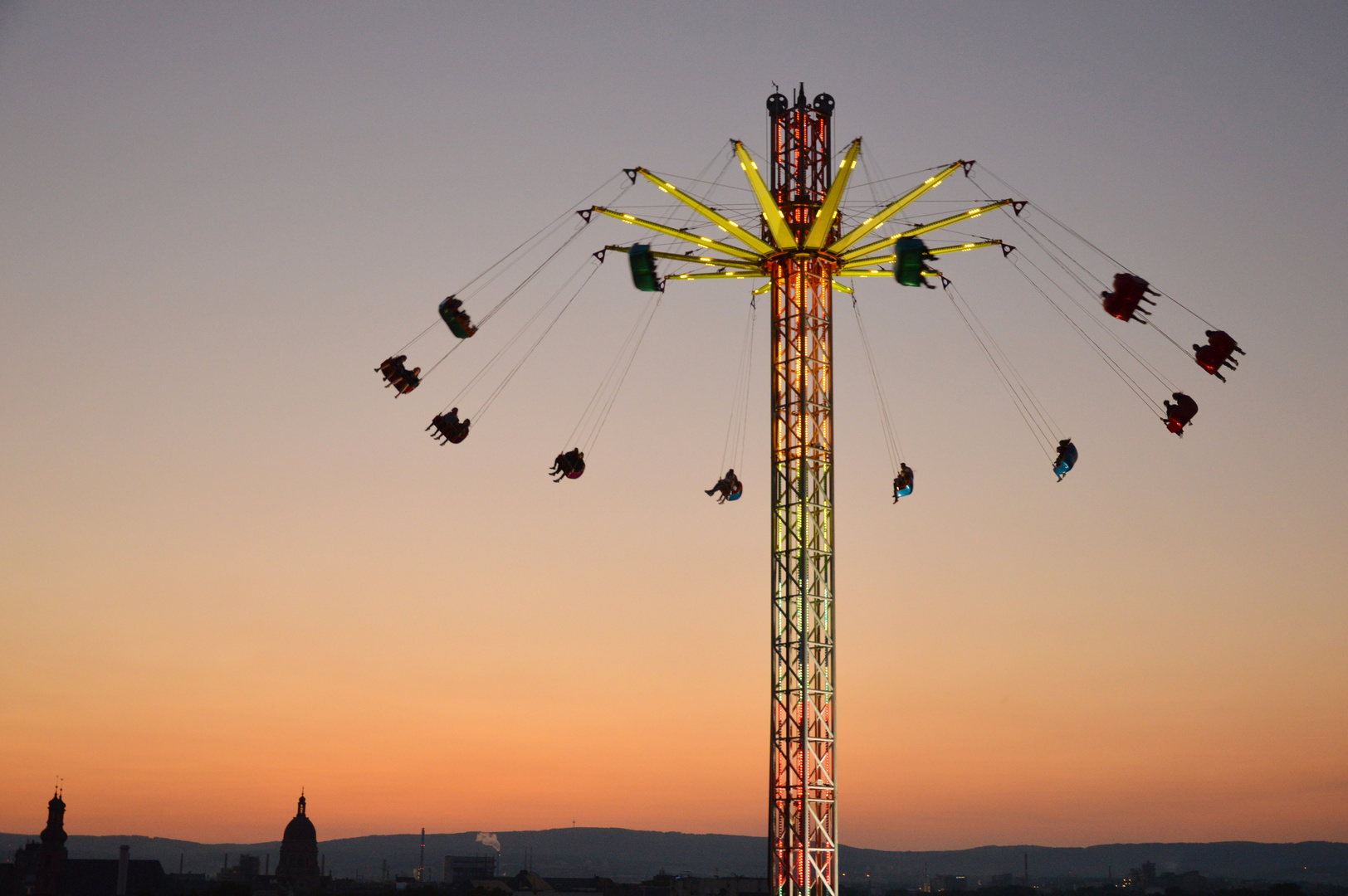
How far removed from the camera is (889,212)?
34.5 metres

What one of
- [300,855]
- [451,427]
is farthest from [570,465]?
[300,855]

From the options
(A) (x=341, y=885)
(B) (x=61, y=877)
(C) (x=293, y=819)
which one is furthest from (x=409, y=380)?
(A) (x=341, y=885)

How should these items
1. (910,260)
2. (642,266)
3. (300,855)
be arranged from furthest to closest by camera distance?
(300,855) < (642,266) < (910,260)

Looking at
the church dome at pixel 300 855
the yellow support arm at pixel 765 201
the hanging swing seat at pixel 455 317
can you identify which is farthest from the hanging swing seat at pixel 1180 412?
the church dome at pixel 300 855

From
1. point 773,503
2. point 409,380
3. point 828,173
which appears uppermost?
point 828,173

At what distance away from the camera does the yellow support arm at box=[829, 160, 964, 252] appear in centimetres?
3400

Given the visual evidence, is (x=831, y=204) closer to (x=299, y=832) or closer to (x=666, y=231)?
(x=666, y=231)

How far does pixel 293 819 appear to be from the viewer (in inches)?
6117

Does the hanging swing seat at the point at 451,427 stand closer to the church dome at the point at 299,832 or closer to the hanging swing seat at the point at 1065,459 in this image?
the hanging swing seat at the point at 1065,459

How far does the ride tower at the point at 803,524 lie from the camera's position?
1331 inches

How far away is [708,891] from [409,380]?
324ft

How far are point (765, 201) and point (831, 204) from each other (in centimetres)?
154

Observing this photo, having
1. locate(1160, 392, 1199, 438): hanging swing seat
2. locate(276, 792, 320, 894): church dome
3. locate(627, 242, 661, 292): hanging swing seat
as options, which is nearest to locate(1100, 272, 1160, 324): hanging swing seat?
locate(1160, 392, 1199, 438): hanging swing seat

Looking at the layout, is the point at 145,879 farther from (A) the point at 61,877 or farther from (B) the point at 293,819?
(B) the point at 293,819
